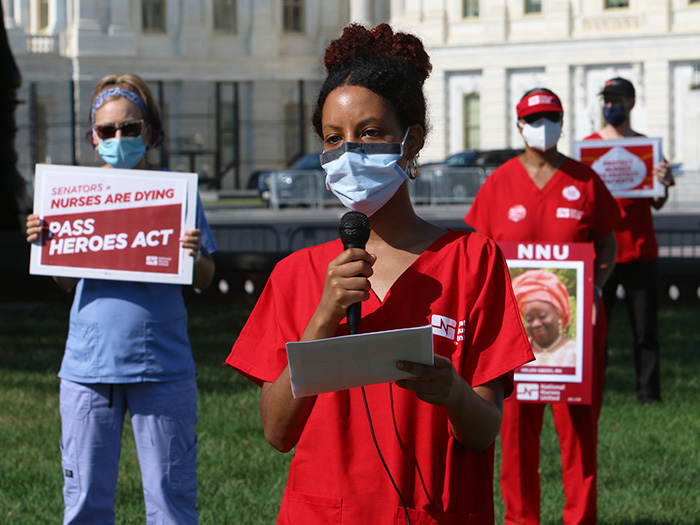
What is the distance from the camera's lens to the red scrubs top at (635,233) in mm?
8023

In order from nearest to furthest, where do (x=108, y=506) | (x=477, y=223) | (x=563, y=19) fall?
(x=108, y=506)
(x=477, y=223)
(x=563, y=19)

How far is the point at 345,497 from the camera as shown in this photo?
285cm

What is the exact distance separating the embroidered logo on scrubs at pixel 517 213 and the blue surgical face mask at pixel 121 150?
2029mm

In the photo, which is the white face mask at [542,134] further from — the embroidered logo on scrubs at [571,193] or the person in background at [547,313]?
the person in background at [547,313]

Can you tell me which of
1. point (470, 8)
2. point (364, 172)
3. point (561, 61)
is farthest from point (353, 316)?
point (470, 8)

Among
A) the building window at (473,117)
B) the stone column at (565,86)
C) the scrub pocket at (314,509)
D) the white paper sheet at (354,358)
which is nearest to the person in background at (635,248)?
the scrub pocket at (314,509)

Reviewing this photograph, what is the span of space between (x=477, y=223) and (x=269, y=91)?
52.1m

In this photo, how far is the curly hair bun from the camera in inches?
119

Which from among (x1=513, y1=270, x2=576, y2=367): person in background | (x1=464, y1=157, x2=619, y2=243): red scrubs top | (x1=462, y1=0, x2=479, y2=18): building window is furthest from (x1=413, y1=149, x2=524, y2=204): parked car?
(x1=513, y1=270, x2=576, y2=367): person in background

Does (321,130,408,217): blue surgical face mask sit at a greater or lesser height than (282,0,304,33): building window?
lesser

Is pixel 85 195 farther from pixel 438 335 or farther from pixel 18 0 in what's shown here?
pixel 18 0

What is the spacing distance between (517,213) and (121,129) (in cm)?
219

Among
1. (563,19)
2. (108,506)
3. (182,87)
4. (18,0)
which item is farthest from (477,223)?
(18,0)

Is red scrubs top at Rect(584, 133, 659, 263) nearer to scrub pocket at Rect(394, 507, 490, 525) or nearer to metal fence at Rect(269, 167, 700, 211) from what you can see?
scrub pocket at Rect(394, 507, 490, 525)
